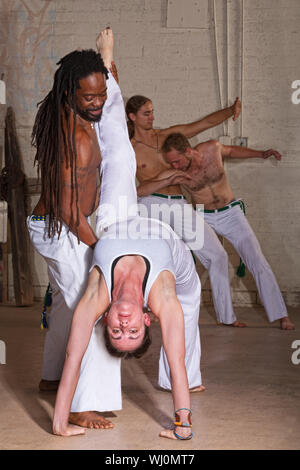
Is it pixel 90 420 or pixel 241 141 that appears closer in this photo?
pixel 90 420

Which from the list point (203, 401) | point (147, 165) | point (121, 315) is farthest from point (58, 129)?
point (147, 165)

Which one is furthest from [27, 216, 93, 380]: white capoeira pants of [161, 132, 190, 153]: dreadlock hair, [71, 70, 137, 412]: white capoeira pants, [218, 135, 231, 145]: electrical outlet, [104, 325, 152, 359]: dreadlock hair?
[218, 135, 231, 145]: electrical outlet

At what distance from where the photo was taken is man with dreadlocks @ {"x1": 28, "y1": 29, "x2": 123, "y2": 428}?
315 centimetres

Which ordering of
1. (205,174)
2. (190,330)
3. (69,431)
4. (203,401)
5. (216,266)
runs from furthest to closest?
(205,174)
(216,266)
(190,330)
(203,401)
(69,431)

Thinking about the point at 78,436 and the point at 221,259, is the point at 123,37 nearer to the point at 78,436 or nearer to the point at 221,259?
the point at 221,259

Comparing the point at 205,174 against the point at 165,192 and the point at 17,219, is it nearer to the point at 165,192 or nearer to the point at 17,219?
the point at 165,192

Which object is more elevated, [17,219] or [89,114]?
[89,114]

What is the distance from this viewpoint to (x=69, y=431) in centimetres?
288

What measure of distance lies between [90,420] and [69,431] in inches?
7.0

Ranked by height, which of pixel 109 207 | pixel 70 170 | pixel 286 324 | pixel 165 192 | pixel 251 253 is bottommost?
pixel 286 324

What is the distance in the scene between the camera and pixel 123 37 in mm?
6723

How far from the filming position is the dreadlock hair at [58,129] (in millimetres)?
3152

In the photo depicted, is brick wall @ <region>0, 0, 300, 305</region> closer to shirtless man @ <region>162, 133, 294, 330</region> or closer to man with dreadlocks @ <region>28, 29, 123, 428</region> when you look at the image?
shirtless man @ <region>162, 133, 294, 330</region>

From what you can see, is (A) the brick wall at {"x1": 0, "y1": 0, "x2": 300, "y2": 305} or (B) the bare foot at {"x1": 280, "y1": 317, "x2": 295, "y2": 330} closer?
(B) the bare foot at {"x1": 280, "y1": 317, "x2": 295, "y2": 330}
